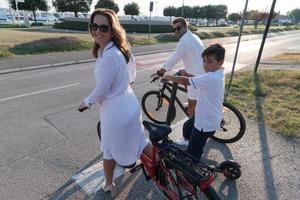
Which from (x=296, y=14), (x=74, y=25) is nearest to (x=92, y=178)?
(x=74, y=25)

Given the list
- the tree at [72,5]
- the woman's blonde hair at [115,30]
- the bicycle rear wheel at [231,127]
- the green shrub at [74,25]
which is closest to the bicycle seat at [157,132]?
the woman's blonde hair at [115,30]

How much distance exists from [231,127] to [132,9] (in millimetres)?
52554

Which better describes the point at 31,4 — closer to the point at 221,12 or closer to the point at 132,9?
the point at 132,9

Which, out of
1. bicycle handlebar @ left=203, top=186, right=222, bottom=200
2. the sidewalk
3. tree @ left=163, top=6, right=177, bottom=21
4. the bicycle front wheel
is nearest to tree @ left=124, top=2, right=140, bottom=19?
tree @ left=163, top=6, right=177, bottom=21

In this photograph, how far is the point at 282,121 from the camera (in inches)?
207

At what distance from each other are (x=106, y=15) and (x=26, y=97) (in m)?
5.13

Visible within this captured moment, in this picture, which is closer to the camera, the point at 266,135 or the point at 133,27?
the point at 266,135

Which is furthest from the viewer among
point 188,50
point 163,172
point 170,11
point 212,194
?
point 170,11

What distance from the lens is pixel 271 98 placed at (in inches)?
266

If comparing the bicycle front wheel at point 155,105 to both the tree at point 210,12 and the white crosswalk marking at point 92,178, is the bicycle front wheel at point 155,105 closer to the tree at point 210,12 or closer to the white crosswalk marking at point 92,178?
the white crosswalk marking at point 92,178

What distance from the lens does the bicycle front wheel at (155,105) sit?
518 cm

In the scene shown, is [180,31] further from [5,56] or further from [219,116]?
[5,56]

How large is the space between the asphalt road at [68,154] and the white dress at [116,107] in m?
0.71

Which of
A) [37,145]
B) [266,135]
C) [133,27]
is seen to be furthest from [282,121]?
[133,27]
